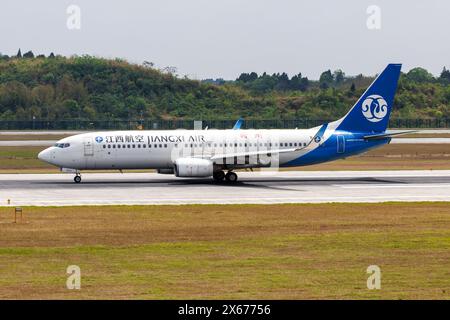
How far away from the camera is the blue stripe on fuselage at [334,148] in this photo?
6284 centimetres

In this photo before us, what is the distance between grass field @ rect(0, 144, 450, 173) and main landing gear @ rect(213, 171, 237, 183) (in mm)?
14965

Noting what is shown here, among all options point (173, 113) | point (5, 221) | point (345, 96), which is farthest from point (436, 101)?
point (5, 221)

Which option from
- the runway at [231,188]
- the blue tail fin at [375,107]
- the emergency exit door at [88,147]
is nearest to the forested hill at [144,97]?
the runway at [231,188]

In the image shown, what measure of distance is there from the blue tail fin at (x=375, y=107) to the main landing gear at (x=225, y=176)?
8.21 m

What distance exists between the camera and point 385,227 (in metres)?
38.9

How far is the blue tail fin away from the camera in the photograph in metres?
63.9

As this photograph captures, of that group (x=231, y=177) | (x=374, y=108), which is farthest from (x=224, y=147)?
(x=374, y=108)

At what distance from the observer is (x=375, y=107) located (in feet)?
211

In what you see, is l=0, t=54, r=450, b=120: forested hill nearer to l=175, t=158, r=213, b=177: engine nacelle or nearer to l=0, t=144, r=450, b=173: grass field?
l=0, t=144, r=450, b=173: grass field

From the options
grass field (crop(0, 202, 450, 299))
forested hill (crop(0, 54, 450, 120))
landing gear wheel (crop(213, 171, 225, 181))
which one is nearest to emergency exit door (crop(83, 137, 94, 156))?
landing gear wheel (crop(213, 171, 225, 181))

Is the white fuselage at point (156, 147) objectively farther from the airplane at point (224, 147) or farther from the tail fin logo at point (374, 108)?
the tail fin logo at point (374, 108)
